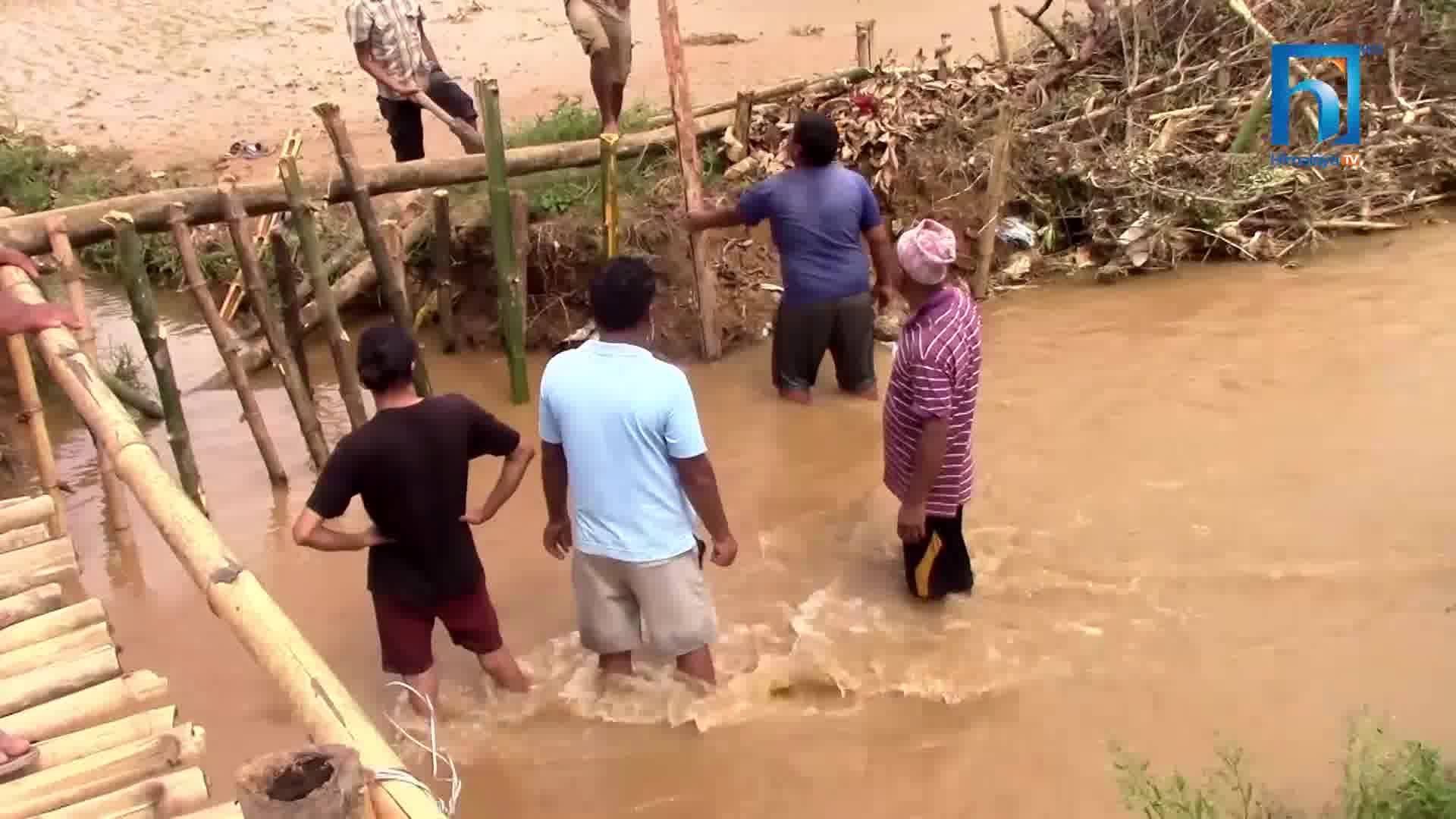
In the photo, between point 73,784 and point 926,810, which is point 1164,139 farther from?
point 73,784

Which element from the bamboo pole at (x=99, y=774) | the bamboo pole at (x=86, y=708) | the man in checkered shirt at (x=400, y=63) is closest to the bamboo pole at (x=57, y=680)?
the bamboo pole at (x=86, y=708)

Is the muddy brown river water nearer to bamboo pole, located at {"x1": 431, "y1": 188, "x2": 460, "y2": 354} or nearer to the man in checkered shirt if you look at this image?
bamboo pole, located at {"x1": 431, "y1": 188, "x2": 460, "y2": 354}

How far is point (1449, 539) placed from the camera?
4570mm

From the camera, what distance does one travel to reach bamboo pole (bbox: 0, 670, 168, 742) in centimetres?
280

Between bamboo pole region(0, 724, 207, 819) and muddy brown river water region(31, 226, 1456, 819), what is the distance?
1.26 m

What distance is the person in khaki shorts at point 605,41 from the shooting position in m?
7.06

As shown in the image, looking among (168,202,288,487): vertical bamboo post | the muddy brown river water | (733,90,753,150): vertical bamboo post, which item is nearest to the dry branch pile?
(733,90,753,150): vertical bamboo post

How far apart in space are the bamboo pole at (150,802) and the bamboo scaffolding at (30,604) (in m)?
Answer: 0.96

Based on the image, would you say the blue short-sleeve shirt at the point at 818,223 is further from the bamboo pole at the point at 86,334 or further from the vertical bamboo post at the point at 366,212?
the bamboo pole at the point at 86,334

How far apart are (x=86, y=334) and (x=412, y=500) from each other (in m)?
2.35

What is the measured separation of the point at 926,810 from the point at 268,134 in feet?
36.9

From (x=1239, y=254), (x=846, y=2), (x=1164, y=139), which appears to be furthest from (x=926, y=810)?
(x=846, y=2)

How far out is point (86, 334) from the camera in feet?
16.1

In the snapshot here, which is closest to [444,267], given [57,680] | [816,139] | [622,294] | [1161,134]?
[816,139]
